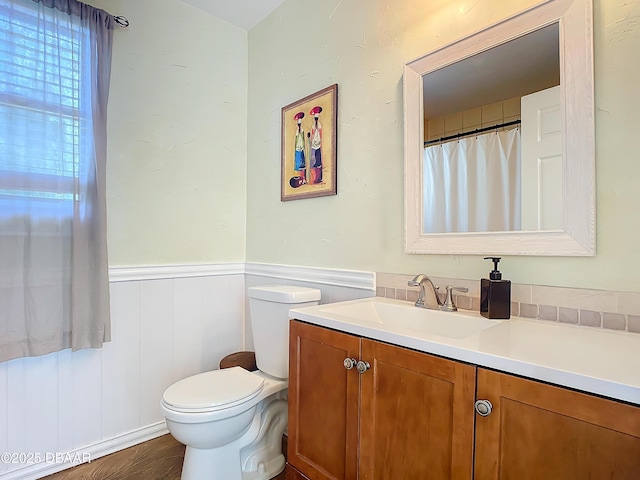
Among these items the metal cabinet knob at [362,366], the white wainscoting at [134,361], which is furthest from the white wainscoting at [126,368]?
the metal cabinet knob at [362,366]

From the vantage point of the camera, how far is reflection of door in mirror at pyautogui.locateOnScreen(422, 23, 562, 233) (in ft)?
3.89

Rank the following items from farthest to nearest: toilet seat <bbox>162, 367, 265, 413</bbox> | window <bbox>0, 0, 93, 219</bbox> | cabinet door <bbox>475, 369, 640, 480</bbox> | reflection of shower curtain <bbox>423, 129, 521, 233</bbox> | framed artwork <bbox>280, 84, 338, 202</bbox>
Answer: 1. framed artwork <bbox>280, 84, 338, 202</bbox>
2. window <bbox>0, 0, 93, 219</bbox>
3. toilet seat <bbox>162, 367, 265, 413</bbox>
4. reflection of shower curtain <bbox>423, 129, 521, 233</bbox>
5. cabinet door <bbox>475, 369, 640, 480</bbox>

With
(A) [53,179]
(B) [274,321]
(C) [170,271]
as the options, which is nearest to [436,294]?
(B) [274,321]

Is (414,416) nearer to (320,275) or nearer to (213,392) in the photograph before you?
(213,392)

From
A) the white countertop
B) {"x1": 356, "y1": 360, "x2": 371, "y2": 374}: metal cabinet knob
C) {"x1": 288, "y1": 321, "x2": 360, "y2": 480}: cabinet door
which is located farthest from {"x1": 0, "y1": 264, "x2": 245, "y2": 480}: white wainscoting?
{"x1": 356, "y1": 360, "x2": 371, "y2": 374}: metal cabinet knob

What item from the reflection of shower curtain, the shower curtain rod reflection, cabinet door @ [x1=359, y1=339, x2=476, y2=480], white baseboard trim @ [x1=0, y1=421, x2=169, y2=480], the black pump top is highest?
the shower curtain rod reflection

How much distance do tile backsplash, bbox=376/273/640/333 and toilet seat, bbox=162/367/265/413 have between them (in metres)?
0.86

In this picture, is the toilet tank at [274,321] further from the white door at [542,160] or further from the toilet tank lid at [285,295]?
the white door at [542,160]

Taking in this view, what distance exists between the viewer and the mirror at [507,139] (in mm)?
1103

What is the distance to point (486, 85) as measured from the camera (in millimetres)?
1331

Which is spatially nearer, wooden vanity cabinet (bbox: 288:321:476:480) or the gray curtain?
wooden vanity cabinet (bbox: 288:321:476:480)

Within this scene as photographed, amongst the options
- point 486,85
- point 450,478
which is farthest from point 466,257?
point 450,478

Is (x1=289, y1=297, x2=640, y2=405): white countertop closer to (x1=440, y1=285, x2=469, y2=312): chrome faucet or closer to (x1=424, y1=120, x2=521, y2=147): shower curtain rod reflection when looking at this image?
(x1=440, y1=285, x2=469, y2=312): chrome faucet

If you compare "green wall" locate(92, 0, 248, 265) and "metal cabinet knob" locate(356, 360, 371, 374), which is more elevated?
"green wall" locate(92, 0, 248, 265)
